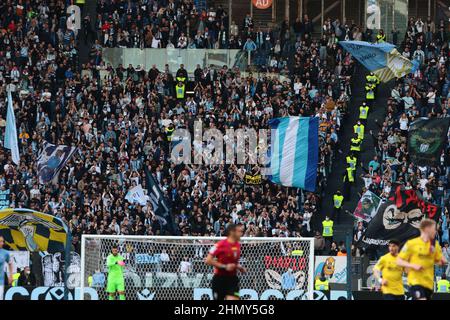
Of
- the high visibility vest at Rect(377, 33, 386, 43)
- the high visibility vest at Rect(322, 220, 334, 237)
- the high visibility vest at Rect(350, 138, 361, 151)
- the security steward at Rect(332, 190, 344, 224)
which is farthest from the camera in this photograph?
the high visibility vest at Rect(377, 33, 386, 43)

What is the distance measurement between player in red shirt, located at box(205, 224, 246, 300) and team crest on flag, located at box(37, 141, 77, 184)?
73.9ft

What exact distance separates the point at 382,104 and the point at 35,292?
1973 cm

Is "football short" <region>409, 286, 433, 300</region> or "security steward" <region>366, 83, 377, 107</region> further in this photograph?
"security steward" <region>366, 83, 377, 107</region>

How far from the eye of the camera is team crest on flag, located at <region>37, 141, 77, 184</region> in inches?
1644

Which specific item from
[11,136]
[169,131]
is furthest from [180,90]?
[11,136]

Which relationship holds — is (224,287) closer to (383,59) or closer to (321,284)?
(321,284)

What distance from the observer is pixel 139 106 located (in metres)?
45.2

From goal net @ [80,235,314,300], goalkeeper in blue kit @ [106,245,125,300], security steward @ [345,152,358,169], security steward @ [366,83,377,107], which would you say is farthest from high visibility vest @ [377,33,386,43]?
goalkeeper in blue kit @ [106,245,125,300]

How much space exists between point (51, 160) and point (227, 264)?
2310 cm

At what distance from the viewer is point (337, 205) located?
4053cm

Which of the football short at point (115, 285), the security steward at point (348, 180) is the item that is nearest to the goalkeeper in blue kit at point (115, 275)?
the football short at point (115, 285)

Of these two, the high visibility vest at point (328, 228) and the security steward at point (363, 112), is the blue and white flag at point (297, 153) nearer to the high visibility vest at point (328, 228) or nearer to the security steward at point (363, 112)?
the high visibility vest at point (328, 228)

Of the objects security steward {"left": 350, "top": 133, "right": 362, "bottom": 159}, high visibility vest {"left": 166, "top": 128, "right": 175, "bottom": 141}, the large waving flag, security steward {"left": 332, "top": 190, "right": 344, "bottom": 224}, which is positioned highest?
the large waving flag

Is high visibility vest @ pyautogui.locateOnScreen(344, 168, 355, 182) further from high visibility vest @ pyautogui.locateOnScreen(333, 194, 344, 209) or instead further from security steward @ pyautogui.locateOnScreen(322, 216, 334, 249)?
security steward @ pyautogui.locateOnScreen(322, 216, 334, 249)
